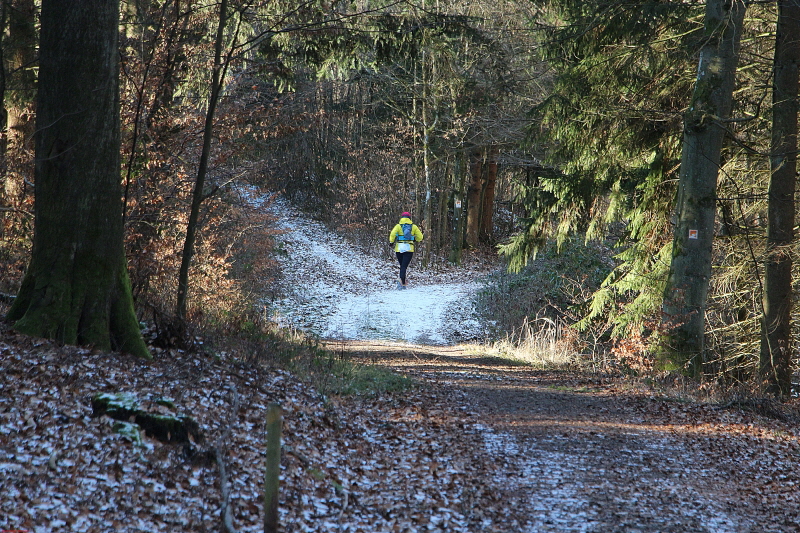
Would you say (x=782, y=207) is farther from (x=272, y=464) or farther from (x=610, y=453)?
(x=272, y=464)

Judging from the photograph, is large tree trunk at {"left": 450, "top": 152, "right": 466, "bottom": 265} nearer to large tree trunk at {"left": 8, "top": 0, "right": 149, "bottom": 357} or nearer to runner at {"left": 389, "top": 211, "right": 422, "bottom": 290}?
runner at {"left": 389, "top": 211, "right": 422, "bottom": 290}

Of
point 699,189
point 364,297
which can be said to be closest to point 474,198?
point 364,297

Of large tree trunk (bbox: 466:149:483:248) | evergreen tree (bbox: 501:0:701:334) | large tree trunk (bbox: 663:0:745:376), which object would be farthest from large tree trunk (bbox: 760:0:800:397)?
large tree trunk (bbox: 466:149:483:248)

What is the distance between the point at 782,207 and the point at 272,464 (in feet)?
34.0

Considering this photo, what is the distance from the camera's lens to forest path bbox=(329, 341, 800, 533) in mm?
5652

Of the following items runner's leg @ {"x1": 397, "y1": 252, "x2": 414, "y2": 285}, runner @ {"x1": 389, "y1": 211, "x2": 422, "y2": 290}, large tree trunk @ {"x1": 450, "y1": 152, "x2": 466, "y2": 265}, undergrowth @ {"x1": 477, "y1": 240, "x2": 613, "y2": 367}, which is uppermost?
large tree trunk @ {"x1": 450, "y1": 152, "x2": 466, "y2": 265}

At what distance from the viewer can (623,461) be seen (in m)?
7.11

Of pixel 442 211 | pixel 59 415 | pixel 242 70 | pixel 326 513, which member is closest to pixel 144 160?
pixel 242 70

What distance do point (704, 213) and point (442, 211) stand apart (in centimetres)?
2001

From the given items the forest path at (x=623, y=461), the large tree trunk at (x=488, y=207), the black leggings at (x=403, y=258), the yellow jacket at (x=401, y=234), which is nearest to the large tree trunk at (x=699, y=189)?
the forest path at (x=623, y=461)

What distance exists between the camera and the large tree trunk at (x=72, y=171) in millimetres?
6824

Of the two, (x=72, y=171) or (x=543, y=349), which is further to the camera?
(x=543, y=349)

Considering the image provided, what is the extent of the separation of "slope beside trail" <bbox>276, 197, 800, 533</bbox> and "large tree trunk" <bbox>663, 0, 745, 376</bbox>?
1.47 m

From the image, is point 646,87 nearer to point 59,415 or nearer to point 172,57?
point 172,57
